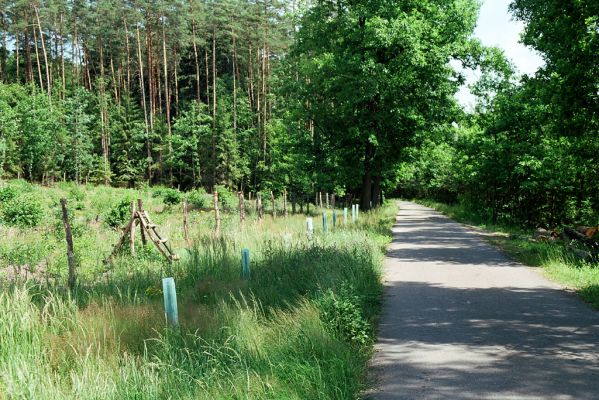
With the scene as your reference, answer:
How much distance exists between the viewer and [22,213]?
2108 centimetres

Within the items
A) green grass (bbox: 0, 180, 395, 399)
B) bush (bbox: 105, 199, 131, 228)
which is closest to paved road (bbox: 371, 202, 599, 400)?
green grass (bbox: 0, 180, 395, 399)

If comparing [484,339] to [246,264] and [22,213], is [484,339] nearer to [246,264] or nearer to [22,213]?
[246,264]

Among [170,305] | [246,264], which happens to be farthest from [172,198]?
[170,305]

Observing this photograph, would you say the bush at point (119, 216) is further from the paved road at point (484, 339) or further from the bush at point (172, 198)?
the bush at point (172, 198)

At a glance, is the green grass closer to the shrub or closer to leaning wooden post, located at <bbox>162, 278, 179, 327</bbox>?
the shrub

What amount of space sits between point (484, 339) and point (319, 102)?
23853 mm

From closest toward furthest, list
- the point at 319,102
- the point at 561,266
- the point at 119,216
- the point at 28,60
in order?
1. the point at 561,266
2. the point at 119,216
3. the point at 319,102
4. the point at 28,60

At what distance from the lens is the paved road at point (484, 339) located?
17.0 ft

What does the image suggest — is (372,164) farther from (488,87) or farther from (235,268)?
(235,268)

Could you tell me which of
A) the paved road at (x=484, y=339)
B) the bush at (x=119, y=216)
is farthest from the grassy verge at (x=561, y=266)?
the bush at (x=119, y=216)

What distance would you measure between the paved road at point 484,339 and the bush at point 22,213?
612 inches

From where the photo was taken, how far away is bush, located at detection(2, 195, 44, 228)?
20734 millimetres

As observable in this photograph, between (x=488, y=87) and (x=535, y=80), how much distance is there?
1321cm

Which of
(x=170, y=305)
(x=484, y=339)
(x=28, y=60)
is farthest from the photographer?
(x=28, y=60)
